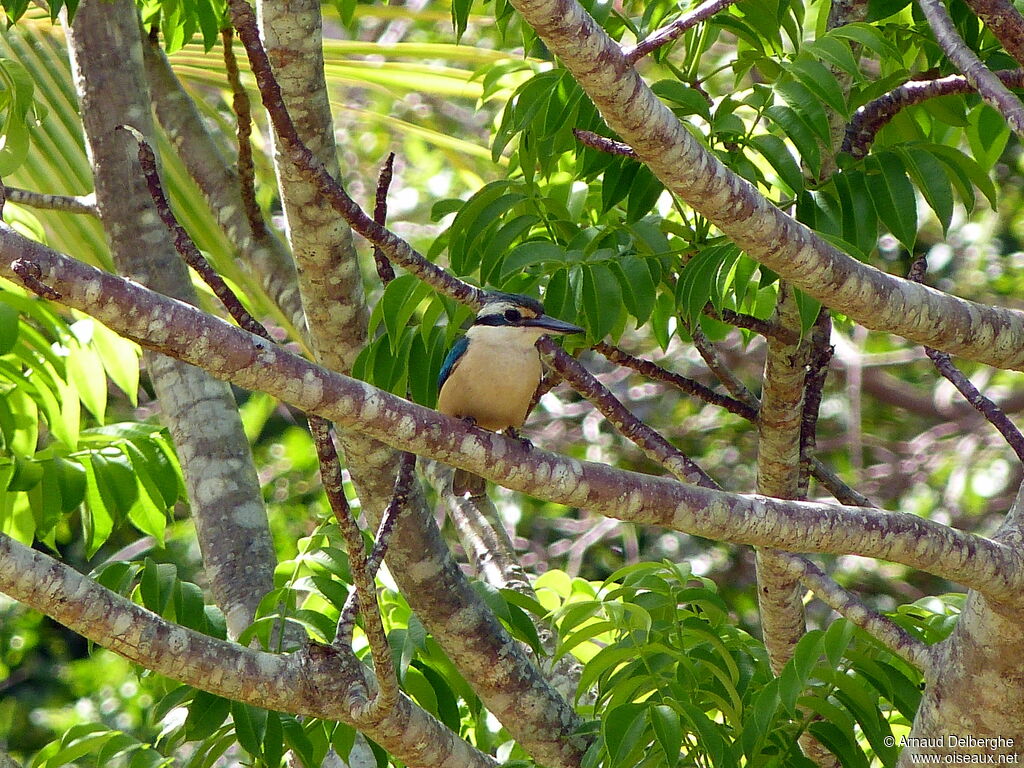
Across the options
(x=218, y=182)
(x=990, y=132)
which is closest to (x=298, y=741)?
(x=218, y=182)

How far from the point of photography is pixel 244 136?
421 cm

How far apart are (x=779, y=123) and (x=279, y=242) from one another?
236 centimetres

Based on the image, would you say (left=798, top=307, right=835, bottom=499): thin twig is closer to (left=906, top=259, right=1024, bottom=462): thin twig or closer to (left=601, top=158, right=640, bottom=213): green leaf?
(left=906, top=259, right=1024, bottom=462): thin twig

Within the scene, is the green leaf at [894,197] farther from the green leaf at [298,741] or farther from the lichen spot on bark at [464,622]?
the green leaf at [298,741]

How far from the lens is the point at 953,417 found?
8.89 metres

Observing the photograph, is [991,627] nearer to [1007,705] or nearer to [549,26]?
[1007,705]

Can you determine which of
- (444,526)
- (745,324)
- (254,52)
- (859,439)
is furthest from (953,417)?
(254,52)

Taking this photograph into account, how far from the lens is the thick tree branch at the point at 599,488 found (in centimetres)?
242

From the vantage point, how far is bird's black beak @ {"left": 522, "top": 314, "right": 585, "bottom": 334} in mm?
3492

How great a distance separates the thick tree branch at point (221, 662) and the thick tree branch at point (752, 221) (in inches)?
56.0

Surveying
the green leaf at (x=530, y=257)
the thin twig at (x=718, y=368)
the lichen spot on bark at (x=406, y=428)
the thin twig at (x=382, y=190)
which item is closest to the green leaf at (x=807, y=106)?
the green leaf at (x=530, y=257)

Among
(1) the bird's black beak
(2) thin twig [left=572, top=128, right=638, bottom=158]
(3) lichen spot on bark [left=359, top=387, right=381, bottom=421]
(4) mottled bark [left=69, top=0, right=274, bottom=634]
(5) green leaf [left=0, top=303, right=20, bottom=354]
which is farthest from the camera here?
(4) mottled bark [left=69, top=0, right=274, bottom=634]

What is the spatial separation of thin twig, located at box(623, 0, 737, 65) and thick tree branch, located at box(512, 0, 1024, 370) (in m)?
0.06

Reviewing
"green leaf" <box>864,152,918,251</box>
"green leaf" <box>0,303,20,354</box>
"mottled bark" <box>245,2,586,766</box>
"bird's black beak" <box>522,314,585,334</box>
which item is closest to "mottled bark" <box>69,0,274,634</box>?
"mottled bark" <box>245,2,586,766</box>
